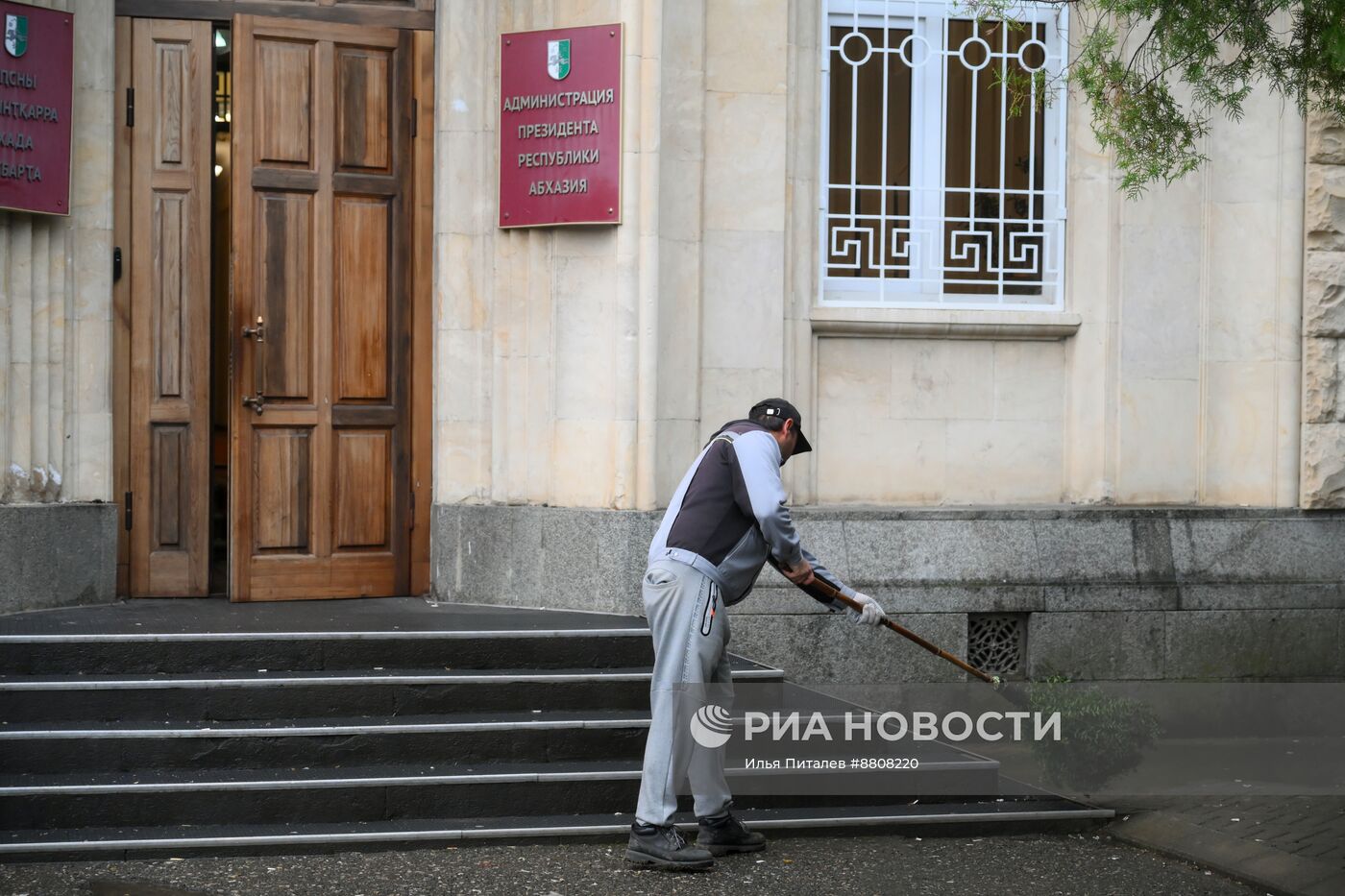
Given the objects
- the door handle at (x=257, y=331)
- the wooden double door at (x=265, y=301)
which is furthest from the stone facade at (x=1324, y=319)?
the door handle at (x=257, y=331)

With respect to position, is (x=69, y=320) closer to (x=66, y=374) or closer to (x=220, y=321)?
(x=66, y=374)

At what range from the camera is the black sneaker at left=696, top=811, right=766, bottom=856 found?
648cm

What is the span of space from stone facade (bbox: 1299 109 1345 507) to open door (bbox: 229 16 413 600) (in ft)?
17.8

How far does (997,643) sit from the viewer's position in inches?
357

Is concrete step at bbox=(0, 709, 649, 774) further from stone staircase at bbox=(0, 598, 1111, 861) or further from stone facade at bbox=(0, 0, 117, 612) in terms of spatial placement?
stone facade at bbox=(0, 0, 117, 612)

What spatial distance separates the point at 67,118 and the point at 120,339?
1269 millimetres

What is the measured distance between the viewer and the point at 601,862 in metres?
6.40

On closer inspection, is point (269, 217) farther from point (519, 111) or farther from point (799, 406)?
point (799, 406)

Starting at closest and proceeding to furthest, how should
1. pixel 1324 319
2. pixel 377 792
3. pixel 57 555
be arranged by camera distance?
pixel 377 792, pixel 57 555, pixel 1324 319

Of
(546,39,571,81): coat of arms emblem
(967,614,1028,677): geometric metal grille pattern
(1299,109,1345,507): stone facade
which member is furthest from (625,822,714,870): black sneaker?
(1299,109,1345,507): stone facade

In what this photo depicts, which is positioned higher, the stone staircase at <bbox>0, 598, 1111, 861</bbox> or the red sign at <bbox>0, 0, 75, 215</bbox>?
the red sign at <bbox>0, 0, 75, 215</bbox>

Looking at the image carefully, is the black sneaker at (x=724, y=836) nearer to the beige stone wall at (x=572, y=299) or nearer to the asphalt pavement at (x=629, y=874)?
the asphalt pavement at (x=629, y=874)

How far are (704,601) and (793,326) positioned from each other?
3.07m

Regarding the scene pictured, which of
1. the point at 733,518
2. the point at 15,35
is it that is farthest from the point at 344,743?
the point at 15,35
